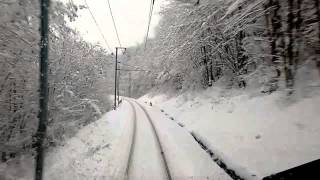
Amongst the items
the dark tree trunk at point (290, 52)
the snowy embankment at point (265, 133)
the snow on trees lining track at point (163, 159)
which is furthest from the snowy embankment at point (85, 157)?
the dark tree trunk at point (290, 52)

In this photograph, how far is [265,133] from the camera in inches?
447

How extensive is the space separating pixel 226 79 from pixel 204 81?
545 cm

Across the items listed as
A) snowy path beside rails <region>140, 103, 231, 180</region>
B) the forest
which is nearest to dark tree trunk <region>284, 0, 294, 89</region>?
the forest

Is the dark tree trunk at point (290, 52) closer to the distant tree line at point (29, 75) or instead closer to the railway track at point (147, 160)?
the railway track at point (147, 160)

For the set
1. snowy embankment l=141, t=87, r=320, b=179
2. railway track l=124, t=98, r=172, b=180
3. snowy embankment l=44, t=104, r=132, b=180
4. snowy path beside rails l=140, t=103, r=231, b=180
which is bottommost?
snowy embankment l=44, t=104, r=132, b=180

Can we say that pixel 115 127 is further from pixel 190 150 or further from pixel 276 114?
pixel 276 114

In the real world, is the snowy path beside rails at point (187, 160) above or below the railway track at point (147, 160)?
above

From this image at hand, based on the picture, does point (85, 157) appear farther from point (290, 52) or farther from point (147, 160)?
point (290, 52)

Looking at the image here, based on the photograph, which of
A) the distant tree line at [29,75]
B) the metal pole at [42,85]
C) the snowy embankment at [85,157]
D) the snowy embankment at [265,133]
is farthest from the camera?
the snowy embankment at [85,157]

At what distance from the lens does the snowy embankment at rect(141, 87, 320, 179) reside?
8.96 metres

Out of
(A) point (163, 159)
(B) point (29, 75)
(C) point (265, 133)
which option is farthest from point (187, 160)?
(B) point (29, 75)

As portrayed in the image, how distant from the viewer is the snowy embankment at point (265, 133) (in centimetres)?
896

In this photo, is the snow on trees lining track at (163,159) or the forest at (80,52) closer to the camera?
the snow on trees lining track at (163,159)

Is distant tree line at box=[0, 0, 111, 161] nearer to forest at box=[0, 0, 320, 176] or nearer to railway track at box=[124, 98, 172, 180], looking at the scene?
forest at box=[0, 0, 320, 176]
